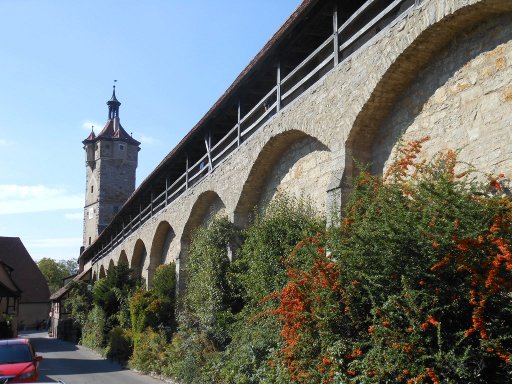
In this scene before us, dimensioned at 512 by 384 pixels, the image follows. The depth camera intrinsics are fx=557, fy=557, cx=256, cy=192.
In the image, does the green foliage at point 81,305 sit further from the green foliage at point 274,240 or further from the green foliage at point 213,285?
the green foliage at point 274,240

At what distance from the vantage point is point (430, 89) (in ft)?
26.4

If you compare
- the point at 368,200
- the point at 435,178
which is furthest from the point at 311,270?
the point at 435,178

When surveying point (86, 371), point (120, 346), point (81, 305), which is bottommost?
point (86, 371)

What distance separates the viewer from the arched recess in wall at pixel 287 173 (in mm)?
10633

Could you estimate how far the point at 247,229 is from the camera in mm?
13477

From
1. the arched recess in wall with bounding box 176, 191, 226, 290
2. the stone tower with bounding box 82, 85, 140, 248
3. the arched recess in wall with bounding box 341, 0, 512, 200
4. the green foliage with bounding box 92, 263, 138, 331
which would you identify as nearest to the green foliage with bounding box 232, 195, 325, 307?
the arched recess in wall with bounding box 341, 0, 512, 200

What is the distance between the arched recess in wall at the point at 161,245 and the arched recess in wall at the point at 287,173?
8328 millimetres

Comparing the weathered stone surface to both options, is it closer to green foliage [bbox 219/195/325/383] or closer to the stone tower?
green foliage [bbox 219/195/325/383]

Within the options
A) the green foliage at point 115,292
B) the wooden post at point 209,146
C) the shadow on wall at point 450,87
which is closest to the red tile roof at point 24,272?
the green foliage at point 115,292

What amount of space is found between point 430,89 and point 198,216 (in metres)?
10.7

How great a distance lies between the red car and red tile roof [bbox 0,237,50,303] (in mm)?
40640

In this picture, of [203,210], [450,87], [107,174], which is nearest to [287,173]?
[450,87]

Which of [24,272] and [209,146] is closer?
[209,146]

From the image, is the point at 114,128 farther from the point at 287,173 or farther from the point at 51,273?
the point at 287,173
